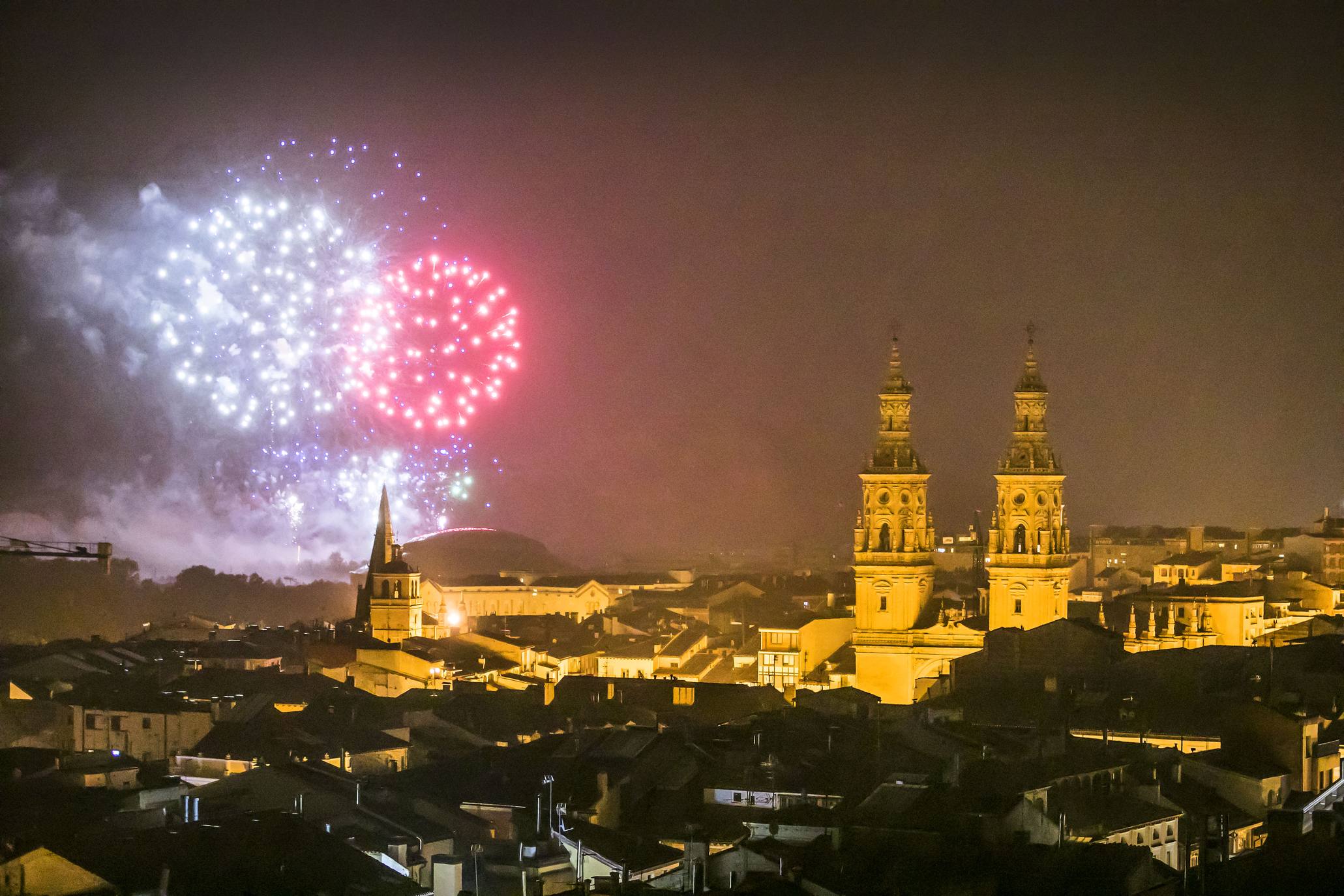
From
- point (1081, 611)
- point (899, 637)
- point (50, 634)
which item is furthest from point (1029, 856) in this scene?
point (50, 634)

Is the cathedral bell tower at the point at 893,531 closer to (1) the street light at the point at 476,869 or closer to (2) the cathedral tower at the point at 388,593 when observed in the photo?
(2) the cathedral tower at the point at 388,593

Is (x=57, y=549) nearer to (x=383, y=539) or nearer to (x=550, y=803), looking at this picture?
(x=383, y=539)

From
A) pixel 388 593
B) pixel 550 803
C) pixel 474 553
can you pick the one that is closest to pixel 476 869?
pixel 550 803

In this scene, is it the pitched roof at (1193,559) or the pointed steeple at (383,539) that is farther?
the pitched roof at (1193,559)

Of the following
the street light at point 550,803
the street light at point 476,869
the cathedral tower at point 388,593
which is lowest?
the street light at point 476,869

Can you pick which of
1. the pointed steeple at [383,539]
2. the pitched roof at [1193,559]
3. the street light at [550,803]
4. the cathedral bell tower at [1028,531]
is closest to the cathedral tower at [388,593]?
the pointed steeple at [383,539]

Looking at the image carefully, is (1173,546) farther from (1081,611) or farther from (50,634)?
(50,634)
